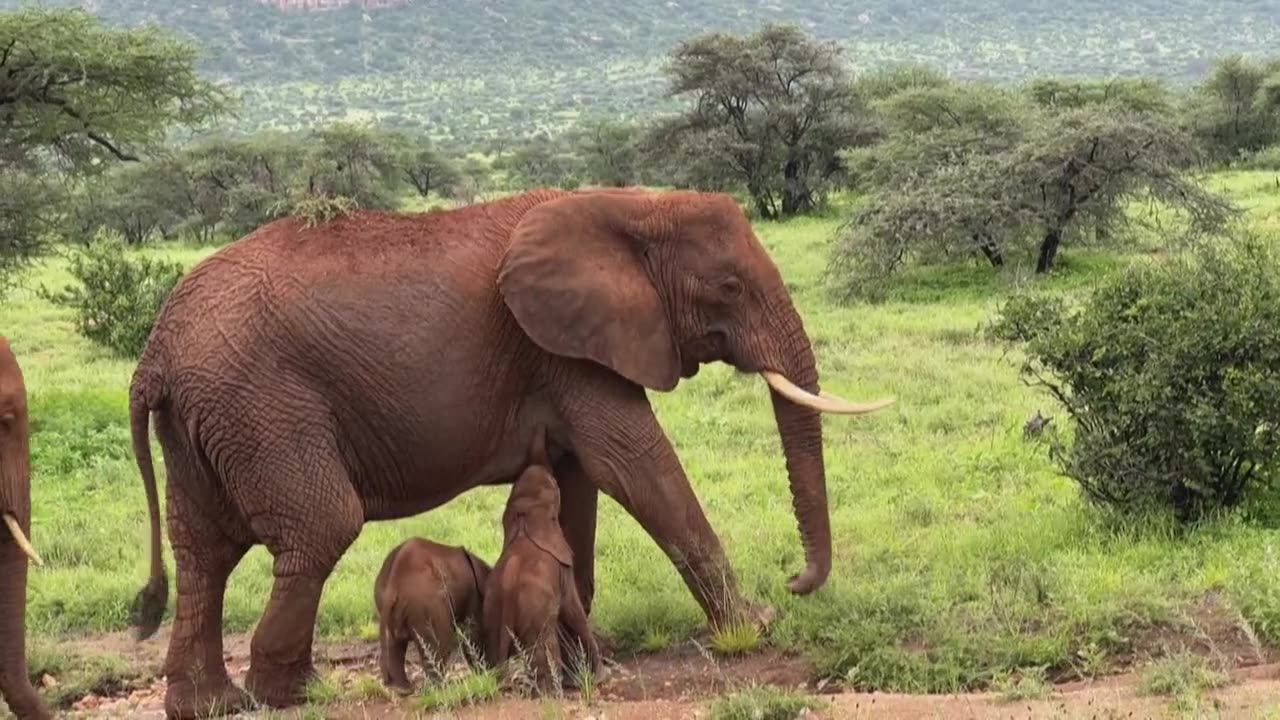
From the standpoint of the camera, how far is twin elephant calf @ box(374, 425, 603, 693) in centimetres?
573

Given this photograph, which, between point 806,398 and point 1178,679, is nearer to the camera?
point 1178,679

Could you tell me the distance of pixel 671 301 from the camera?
21.4 feet

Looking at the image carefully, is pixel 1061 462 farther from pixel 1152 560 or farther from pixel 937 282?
pixel 937 282

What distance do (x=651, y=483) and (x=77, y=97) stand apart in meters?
13.4

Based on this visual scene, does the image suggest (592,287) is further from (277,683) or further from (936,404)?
(936,404)

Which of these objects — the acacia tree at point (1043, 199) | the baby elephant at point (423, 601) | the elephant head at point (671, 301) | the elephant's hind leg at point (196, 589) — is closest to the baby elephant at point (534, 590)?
the baby elephant at point (423, 601)

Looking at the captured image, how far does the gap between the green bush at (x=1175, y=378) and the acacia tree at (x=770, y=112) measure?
26.2 meters

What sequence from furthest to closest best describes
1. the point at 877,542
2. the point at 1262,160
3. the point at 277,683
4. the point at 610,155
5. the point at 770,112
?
the point at 610,155 → the point at 770,112 → the point at 1262,160 → the point at 877,542 → the point at 277,683

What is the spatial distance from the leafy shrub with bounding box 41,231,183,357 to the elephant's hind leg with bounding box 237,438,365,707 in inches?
494

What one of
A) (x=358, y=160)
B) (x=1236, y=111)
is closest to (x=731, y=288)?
(x=1236, y=111)

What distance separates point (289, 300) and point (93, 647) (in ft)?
9.30

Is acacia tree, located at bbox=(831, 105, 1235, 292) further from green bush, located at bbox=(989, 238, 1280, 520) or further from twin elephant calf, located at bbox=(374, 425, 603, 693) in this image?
twin elephant calf, located at bbox=(374, 425, 603, 693)

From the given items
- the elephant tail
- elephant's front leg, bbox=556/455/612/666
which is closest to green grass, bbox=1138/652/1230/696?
elephant's front leg, bbox=556/455/612/666

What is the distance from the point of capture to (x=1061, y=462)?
26.5 feet
